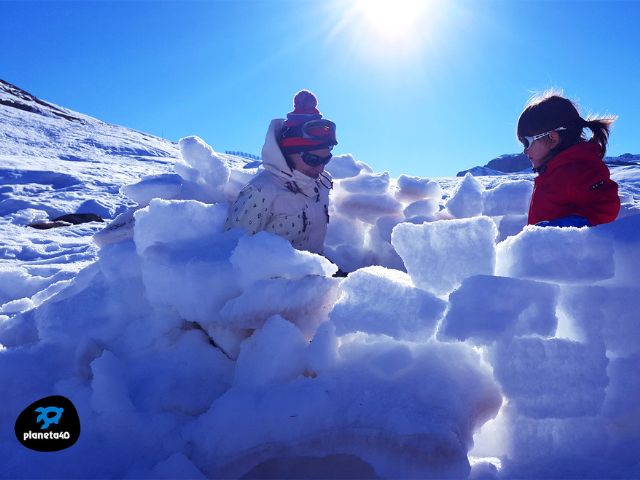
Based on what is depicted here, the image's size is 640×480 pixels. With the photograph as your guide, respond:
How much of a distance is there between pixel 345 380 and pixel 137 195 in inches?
107

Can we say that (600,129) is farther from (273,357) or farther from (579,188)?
(273,357)

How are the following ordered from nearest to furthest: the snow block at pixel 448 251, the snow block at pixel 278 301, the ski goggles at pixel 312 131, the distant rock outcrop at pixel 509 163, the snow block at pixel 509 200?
the snow block at pixel 448 251 < the snow block at pixel 278 301 < the ski goggles at pixel 312 131 < the snow block at pixel 509 200 < the distant rock outcrop at pixel 509 163

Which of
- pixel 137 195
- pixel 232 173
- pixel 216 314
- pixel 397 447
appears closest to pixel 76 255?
pixel 137 195

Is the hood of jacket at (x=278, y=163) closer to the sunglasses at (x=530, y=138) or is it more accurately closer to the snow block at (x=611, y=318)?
the sunglasses at (x=530, y=138)

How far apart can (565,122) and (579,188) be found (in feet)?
1.38

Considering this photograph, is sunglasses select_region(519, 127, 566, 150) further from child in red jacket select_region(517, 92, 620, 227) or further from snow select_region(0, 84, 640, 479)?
snow select_region(0, 84, 640, 479)

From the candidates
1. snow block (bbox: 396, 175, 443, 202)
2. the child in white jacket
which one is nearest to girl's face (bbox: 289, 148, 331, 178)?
Answer: the child in white jacket

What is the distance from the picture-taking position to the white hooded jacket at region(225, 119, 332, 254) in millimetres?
2449

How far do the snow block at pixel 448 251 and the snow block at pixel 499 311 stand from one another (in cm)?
8

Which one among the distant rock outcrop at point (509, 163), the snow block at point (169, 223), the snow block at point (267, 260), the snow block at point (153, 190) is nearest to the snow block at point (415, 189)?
the snow block at point (153, 190)

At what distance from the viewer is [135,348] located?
5.70 ft

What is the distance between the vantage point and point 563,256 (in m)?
1.27

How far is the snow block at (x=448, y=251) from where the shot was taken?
53.5 inches

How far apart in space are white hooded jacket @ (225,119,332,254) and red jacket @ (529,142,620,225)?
50.9 inches
